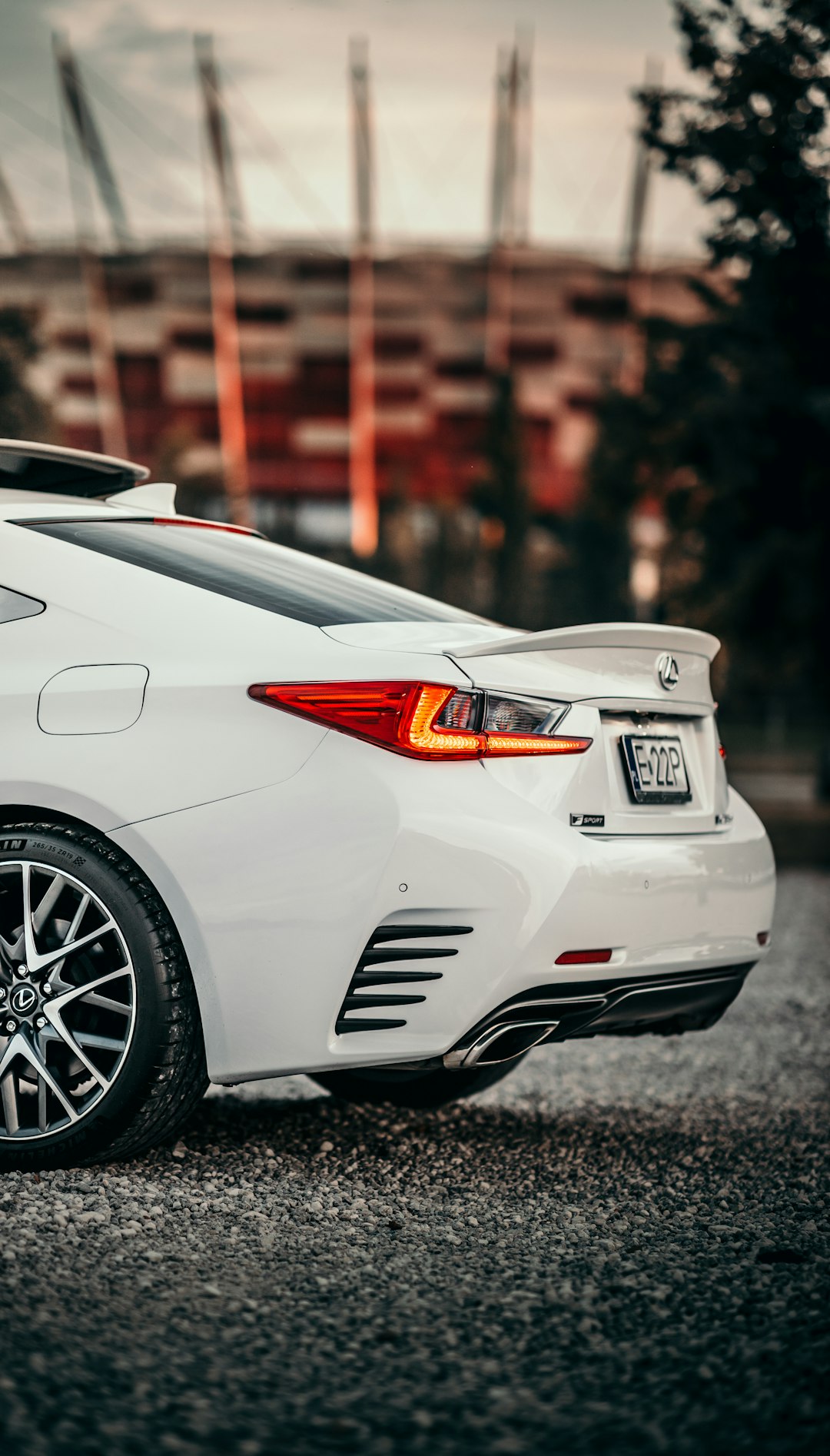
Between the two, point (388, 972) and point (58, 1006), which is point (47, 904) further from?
point (388, 972)

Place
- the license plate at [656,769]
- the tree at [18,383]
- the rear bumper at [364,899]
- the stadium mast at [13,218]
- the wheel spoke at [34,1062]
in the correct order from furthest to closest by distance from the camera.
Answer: the stadium mast at [13,218] < the tree at [18,383] < the license plate at [656,769] < the wheel spoke at [34,1062] < the rear bumper at [364,899]

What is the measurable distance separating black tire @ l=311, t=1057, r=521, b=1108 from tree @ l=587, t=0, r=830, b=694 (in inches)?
378

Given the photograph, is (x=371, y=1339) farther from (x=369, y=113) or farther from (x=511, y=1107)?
(x=369, y=113)

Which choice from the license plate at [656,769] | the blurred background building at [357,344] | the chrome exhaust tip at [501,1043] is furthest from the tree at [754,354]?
the blurred background building at [357,344]

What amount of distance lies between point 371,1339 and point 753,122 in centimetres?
1239

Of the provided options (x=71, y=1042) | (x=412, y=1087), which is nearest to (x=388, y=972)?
(x=71, y=1042)

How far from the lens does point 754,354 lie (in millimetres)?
15648

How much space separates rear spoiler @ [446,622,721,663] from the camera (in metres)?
3.56

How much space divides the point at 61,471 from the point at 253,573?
1.09 metres

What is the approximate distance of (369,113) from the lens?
69438 millimetres

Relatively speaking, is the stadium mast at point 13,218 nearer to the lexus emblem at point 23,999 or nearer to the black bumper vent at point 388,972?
the lexus emblem at point 23,999

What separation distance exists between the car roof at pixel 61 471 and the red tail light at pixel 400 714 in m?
1.28

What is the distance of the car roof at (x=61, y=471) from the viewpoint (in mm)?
4621

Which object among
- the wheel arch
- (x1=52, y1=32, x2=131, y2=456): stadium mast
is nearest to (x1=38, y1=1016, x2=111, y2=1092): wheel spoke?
the wheel arch
